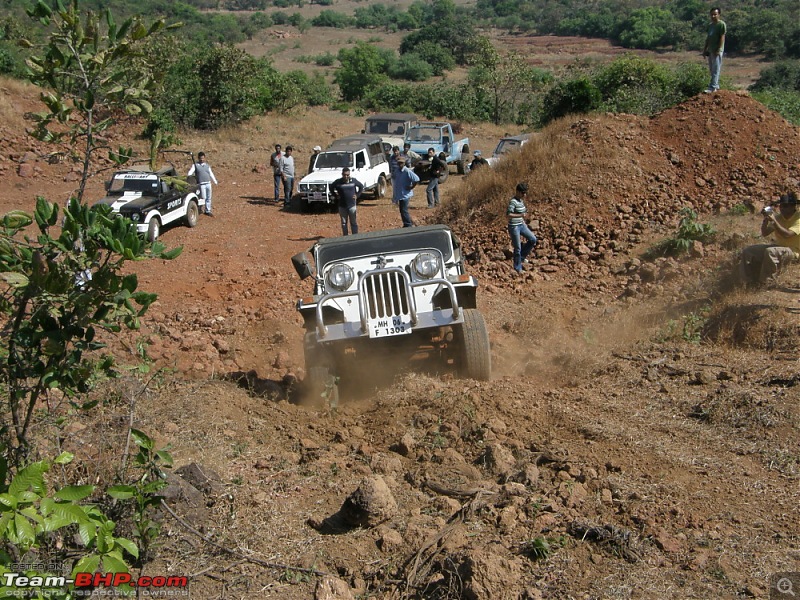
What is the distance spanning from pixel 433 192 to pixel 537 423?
11.8 metres

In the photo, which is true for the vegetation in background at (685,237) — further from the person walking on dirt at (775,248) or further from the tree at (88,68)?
the tree at (88,68)

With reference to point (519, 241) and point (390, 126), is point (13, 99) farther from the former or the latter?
point (519, 241)

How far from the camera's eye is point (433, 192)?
60.3 ft

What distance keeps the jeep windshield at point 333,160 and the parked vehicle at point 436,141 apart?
4690mm

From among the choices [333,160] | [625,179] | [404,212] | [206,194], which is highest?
[333,160]

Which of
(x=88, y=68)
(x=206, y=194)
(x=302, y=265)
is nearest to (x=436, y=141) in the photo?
(x=206, y=194)

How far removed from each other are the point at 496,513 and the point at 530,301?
279 inches

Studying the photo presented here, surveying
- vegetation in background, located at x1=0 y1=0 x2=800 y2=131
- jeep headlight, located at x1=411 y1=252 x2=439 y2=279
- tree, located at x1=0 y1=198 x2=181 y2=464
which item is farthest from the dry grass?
tree, located at x1=0 y1=198 x2=181 y2=464

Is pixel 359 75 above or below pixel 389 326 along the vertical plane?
above

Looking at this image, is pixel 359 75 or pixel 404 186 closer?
pixel 404 186

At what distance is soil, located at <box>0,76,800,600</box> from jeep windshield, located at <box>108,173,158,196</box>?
229 cm

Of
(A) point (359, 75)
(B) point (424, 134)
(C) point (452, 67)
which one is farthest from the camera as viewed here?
(C) point (452, 67)

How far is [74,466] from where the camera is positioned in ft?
Answer: 18.6

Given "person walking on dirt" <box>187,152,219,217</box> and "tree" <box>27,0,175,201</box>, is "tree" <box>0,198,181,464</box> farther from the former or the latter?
"person walking on dirt" <box>187,152,219,217</box>
